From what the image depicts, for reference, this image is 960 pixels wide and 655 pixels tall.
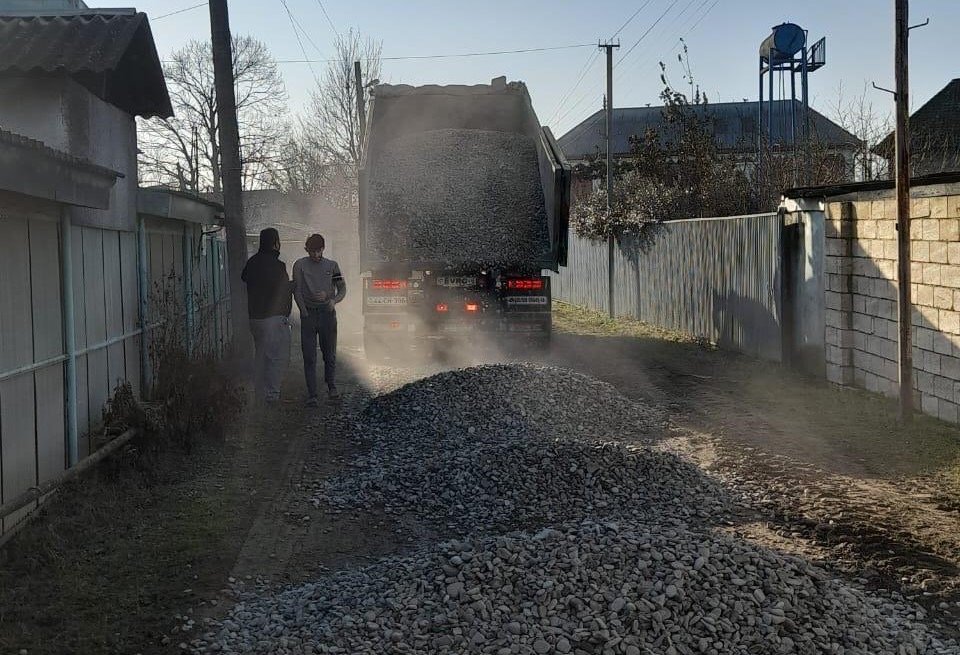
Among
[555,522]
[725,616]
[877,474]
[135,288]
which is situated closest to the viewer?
[725,616]

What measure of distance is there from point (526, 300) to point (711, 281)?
433 cm

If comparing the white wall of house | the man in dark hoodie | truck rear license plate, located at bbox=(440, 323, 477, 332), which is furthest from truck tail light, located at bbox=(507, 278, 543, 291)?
the white wall of house

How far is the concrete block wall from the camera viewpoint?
29.8 ft

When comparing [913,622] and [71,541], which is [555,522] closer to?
[913,622]

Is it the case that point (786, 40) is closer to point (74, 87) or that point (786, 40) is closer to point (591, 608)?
point (74, 87)

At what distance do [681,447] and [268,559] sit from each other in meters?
4.30

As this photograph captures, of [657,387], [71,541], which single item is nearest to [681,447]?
[657,387]

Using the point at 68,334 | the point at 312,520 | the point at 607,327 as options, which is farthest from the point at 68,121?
the point at 607,327

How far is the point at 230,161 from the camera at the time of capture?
12.8 metres

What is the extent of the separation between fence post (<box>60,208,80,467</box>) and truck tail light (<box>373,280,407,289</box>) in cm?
673

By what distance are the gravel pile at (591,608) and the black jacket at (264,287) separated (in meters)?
5.93

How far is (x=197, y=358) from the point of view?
37.2 ft

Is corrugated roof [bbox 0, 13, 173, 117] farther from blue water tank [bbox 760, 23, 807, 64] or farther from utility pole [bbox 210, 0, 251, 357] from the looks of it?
blue water tank [bbox 760, 23, 807, 64]

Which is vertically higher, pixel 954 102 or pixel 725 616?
pixel 954 102
